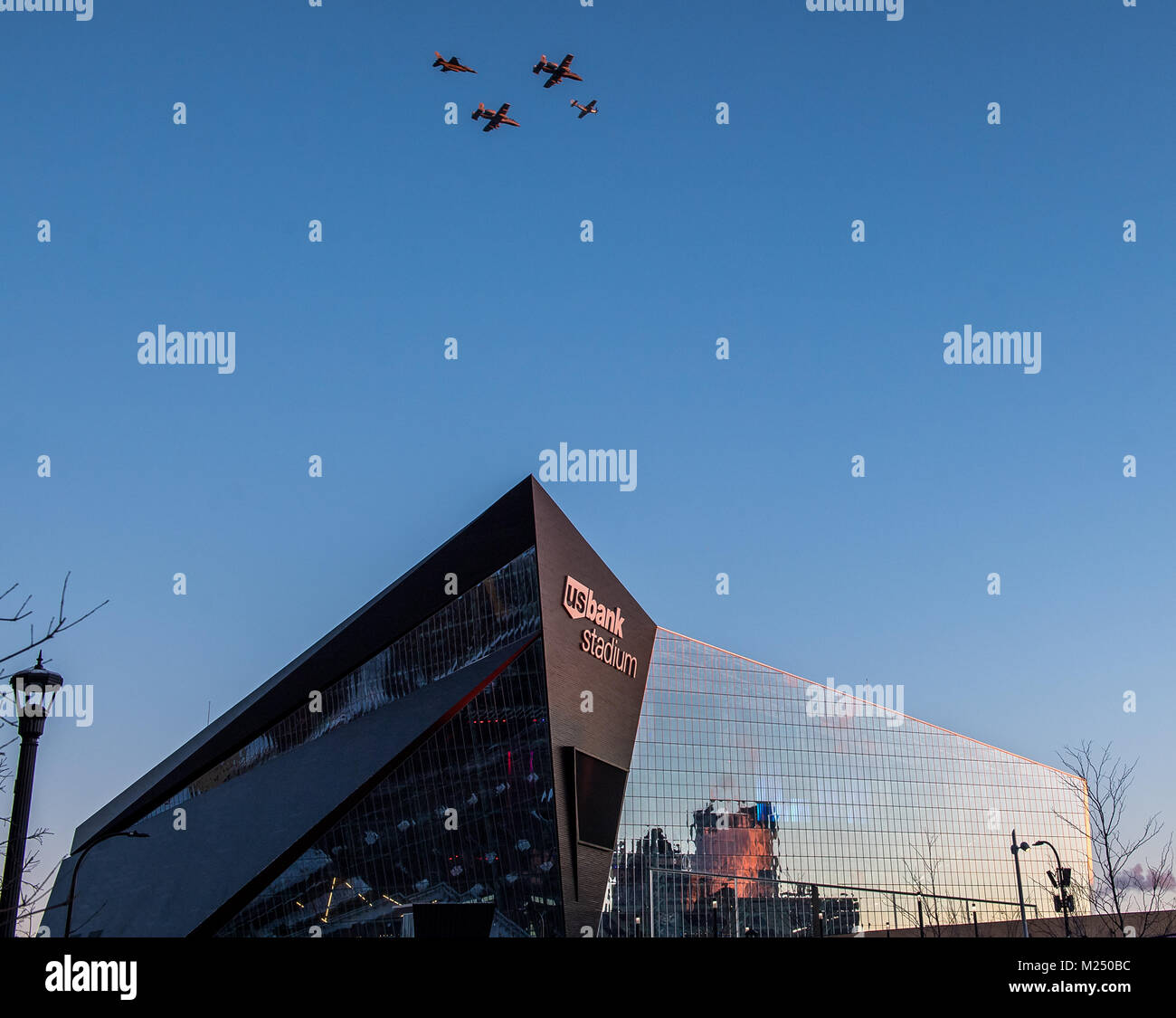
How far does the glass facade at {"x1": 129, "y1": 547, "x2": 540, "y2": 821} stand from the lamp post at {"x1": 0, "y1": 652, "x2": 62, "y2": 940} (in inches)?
1243

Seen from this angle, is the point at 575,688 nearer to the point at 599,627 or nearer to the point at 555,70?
the point at 599,627

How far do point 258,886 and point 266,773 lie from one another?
10375 millimetres

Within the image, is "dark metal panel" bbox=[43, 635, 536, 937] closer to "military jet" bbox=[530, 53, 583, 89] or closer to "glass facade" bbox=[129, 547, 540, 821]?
"glass facade" bbox=[129, 547, 540, 821]

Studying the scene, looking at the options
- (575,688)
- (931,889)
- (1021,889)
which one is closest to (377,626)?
(575,688)

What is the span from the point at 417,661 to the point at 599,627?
8883 millimetres

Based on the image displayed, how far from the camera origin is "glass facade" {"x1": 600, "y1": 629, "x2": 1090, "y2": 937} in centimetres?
5753

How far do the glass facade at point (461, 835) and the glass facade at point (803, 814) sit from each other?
49.0ft

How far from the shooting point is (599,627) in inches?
1937

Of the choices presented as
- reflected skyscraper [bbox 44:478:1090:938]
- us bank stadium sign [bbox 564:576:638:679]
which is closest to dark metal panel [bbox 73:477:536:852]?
reflected skyscraper [bbox 44:478:1090:938]

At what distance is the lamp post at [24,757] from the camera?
12.2 m

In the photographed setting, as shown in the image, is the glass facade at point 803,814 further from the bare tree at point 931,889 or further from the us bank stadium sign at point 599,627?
the us bank stadium sign at point 599,627

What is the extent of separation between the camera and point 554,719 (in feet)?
141
